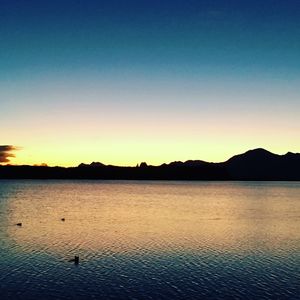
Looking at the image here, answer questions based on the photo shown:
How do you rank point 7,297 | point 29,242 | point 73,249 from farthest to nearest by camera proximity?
point 29,242, point 73,249, point 7,297

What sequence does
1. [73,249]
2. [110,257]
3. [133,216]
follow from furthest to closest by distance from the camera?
1. [133,216]
2. [73,249]
3. [110,257]

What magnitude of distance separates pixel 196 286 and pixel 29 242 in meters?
34.2

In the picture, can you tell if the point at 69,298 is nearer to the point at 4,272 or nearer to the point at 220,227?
the point at 4,272

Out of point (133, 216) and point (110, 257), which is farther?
point (133, 216)

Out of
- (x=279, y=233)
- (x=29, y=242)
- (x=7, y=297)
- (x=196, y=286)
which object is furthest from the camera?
(x=279, y=233)

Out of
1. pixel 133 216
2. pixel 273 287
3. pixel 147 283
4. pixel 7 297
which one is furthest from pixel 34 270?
pixel 133 216

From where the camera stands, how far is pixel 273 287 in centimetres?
4231

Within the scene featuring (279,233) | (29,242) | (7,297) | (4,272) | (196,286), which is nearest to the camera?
(7,297)

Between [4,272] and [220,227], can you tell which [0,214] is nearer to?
[220,227]

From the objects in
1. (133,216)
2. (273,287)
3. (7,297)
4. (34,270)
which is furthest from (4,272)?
(133,216)

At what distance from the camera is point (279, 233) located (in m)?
80.6

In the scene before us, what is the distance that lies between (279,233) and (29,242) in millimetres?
48270

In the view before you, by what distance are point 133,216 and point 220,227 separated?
28516mm

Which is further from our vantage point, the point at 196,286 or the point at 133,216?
the point at 133,216
